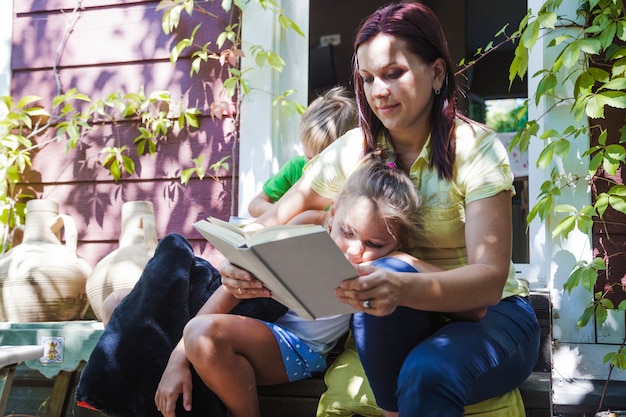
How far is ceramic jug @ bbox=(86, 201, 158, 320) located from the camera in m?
2.51

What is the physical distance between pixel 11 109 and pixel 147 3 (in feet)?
2.59

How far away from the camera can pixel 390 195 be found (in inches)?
60.8

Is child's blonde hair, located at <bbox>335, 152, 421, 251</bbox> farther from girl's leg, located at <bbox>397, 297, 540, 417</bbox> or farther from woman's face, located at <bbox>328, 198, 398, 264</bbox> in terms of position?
girl's leg, located at <bbox>397, 297, 540, 417</bbox>

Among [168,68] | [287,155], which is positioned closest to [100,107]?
[168,68]

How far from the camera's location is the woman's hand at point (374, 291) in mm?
1226

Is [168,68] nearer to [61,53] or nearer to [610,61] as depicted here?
[61,53]

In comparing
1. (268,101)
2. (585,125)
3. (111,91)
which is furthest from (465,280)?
(111,91)

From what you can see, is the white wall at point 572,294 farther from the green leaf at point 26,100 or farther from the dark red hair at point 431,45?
the green leaf at point 26,100

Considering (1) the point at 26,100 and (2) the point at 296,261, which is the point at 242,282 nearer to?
(2) the point at 296,261

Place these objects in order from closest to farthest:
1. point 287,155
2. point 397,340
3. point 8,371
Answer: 1. point 397,340
2. point 8,371
3. point 287,155

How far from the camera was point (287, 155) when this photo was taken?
290cm

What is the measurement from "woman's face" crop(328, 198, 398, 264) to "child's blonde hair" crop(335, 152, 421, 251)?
0.05ft

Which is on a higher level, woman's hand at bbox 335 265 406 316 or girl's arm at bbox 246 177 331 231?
girl's arm at bbox 246 177 331 231

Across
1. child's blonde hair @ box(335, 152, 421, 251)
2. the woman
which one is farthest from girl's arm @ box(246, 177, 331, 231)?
child's blonde hair @ box(335, 152, 421, 251)
